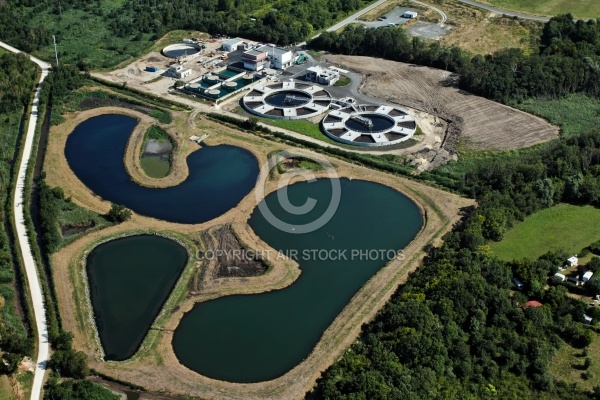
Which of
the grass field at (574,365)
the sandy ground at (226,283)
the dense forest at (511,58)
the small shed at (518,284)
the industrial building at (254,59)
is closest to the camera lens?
the grass field at (574,365)

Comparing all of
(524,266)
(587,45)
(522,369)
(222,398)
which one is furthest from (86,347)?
(587,45)

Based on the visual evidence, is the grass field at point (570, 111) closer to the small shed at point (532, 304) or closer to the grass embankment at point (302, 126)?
the grass embankment at point (302, 126)

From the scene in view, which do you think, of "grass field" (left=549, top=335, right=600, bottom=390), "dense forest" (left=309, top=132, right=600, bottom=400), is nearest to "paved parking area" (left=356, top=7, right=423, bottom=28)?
"dense forest" (left=309, top=132, right=600, bottom=400)

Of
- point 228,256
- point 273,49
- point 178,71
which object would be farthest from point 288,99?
point 228,256

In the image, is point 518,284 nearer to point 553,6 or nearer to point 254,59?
point 254,59

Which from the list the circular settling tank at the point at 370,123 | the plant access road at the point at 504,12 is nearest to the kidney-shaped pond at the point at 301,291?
the circular settling tank at the point at 370,123
